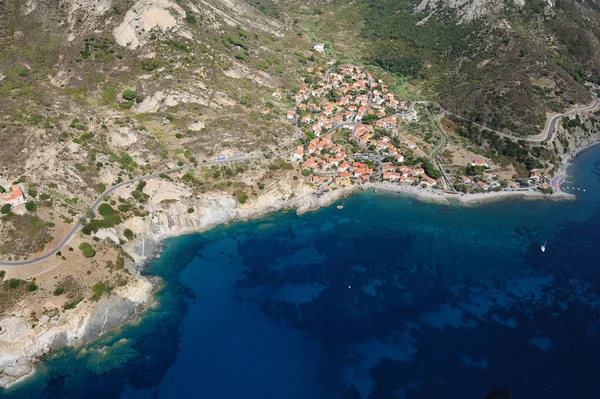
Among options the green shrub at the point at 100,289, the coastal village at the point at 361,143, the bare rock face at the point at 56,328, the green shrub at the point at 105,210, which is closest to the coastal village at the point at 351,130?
the coastal village at the point at 361,143

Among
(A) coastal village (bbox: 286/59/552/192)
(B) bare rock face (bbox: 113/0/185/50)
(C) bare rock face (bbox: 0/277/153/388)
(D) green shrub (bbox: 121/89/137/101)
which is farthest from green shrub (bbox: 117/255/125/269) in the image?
(B) bare rock face (bbox: 113/0/185/50)

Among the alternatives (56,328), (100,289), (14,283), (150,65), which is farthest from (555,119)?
(14,283)

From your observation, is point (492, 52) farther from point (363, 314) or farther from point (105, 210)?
point (105, 210)

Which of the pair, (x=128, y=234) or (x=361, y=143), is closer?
(x=128, y=234)

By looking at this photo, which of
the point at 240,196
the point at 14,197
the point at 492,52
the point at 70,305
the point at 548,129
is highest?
the point at 492,52

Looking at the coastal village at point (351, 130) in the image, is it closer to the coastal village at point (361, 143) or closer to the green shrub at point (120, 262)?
the coastal village at point (361, 143)

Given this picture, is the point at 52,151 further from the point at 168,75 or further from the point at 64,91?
the point at 168,75
